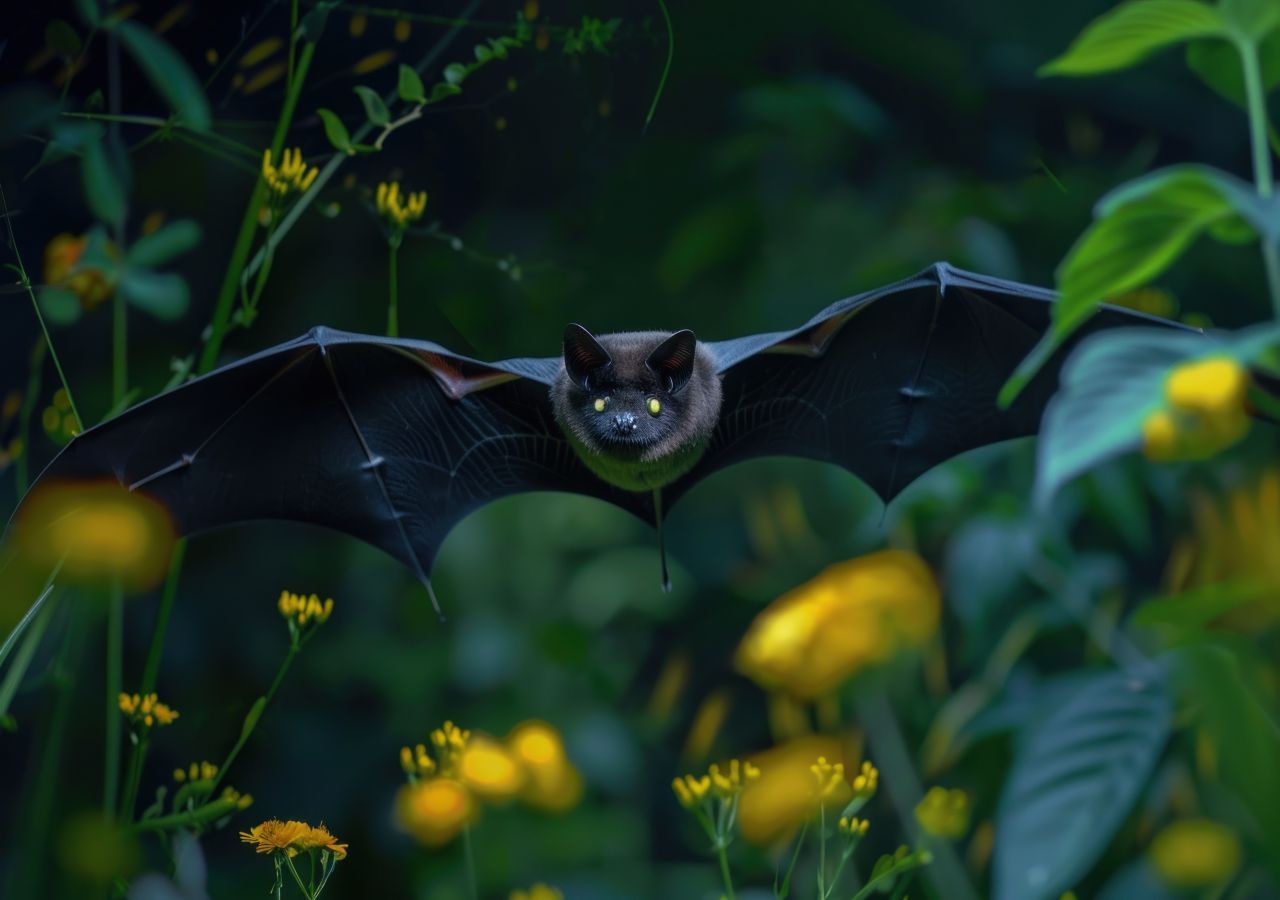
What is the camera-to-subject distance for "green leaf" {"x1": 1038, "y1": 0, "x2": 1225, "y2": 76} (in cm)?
56

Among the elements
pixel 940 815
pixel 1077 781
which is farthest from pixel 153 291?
pixel 1077 781

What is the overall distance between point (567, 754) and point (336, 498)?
42 cm

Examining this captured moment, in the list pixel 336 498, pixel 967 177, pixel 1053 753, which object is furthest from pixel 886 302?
pixel 1053 753

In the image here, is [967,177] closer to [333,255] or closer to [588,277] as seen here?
[588,277]

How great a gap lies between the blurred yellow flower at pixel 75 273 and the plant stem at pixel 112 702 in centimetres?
30

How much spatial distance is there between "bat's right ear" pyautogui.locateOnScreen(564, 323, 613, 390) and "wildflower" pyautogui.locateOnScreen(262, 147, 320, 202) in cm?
29

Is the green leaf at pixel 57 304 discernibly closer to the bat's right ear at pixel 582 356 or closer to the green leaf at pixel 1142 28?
the bat's right ear at pixel 582 356

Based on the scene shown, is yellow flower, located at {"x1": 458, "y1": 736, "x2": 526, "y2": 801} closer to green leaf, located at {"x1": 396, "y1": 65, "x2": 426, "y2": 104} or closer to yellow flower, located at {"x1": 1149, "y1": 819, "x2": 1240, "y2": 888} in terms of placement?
yellow flower, located at {"x1": 1149, "y1": 819, "x2": 1240, "y2": 888}

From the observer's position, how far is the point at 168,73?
1.01m

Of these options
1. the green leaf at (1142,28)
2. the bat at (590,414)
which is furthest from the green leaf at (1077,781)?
the bat at (590,414)

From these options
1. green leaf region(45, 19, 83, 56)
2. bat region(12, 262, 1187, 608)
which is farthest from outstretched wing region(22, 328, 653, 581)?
green leaf region(45, 19, 83, 56)

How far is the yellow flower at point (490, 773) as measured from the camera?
36.3 inches

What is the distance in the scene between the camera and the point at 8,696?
95 centimetres

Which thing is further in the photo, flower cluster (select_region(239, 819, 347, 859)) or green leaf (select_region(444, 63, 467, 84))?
green leaf (select_region(444, 63, 467, 84))
